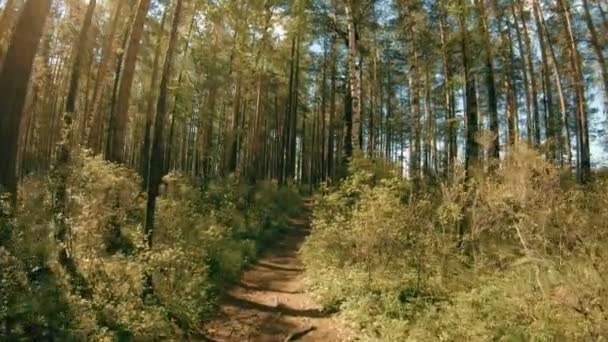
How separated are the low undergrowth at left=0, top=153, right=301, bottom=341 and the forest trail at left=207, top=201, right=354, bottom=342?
33 cm

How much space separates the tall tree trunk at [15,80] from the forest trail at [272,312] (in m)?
3.92

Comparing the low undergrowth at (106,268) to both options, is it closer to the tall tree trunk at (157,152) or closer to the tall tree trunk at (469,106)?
the tall tree trunk at (157,152)

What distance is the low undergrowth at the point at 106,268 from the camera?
5551 mm

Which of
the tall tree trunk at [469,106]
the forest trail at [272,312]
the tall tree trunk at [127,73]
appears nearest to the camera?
the forest trail at [272,312]

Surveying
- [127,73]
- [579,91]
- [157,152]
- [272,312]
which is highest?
[579,91]

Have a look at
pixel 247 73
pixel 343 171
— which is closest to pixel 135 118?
pixel 247 73

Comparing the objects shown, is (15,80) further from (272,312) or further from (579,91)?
(579,91)

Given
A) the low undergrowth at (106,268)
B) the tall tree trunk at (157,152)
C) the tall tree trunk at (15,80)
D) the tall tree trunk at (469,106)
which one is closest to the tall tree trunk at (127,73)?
the low undergrowth at (106,268)

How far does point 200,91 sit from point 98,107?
10.4 meters

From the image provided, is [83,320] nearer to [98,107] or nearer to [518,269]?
[518,269]

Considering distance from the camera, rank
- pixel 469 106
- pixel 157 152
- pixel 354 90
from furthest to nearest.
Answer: pixel 354 90 < pixel 469 106 < pixel 157 152

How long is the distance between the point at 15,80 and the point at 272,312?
568 centimetres

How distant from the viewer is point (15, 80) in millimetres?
7082

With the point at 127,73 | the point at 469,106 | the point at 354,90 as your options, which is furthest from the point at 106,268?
the point at 469,106
